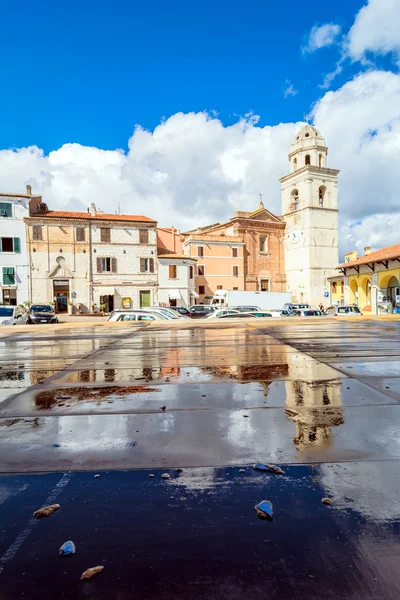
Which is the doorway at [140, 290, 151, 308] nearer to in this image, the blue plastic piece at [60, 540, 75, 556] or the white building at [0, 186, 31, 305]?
the white building at [0, 186, 31, 305]

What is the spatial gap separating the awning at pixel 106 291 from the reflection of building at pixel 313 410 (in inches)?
1625

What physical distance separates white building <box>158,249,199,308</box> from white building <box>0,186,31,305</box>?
15.1 m

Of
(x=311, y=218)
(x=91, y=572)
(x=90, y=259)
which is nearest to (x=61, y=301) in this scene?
(x=90, y=259)

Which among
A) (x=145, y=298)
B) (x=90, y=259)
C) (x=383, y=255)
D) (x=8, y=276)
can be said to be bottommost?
(x=145, y=298)

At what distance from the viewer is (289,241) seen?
189 ft

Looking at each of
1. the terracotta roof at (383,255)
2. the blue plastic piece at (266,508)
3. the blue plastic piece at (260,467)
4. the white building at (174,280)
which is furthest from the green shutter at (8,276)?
the blue plastic piece at (266,508)

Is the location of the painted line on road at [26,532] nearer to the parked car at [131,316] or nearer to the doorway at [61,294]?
the parked car at [131,316]

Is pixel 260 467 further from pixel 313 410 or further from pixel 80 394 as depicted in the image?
pixel 80 394

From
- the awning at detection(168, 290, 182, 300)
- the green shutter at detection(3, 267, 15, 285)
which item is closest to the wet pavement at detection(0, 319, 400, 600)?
the awning at detection(168, 290, 182, 300)

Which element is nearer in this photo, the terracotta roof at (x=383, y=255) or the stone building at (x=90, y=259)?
the terracotta roof at (x=383, y=255)

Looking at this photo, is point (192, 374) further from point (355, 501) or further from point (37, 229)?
point (37, 229)

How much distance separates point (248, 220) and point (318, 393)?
52.5 metres

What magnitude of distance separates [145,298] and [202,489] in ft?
144

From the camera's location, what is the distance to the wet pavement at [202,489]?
1.65 metres
